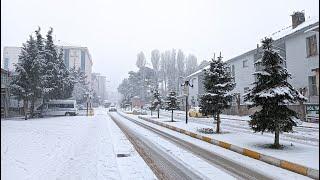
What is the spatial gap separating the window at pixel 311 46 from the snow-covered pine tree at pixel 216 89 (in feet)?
45.9

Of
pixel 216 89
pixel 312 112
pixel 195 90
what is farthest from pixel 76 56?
pixel 216 89

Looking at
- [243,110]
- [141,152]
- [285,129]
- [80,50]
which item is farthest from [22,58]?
[80,50]

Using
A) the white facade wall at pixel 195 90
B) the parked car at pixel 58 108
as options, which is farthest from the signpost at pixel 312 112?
the white facade wall at pixel 195 90

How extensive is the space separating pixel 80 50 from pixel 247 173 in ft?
531

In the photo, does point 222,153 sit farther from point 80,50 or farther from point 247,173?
point 80,50

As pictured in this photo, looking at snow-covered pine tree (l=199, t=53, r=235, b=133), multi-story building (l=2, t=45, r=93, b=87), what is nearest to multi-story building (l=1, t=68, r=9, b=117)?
snow-covered pine tree (l=199, t=53, r=235, b=133)

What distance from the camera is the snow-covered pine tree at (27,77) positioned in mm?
40656

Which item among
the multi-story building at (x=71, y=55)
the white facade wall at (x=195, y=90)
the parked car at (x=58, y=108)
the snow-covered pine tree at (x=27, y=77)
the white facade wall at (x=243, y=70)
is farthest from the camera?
the multi-story building at (x=71, y=55)

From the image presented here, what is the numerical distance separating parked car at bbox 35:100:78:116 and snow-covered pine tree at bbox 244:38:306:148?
4330cm

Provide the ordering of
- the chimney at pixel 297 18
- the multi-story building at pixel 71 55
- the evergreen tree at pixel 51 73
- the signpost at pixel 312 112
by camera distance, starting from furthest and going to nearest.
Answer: the multi-story building at pixel 71 55 < the evergreen tree at pixel 51 73 < the chimney at pixel 297 18 < the signpost at pixel 312 112

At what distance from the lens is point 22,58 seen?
41.8m

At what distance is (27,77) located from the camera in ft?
134

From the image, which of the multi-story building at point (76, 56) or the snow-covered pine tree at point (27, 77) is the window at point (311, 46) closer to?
the snow-covered pine tree at point (27, 77)

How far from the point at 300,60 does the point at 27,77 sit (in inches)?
1154
